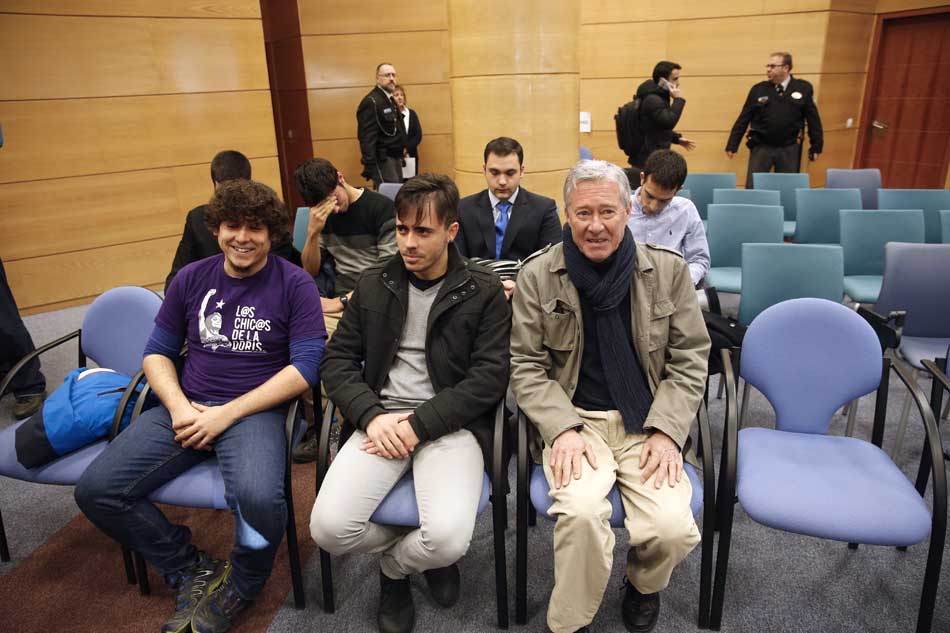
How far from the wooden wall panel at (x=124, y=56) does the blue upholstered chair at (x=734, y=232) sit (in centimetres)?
418

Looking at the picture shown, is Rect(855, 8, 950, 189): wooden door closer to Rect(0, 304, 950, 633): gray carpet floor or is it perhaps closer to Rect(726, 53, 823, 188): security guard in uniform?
Rect(726, 53, 823, 188): security guard in uniform

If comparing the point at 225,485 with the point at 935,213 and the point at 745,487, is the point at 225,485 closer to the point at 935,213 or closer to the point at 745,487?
the point at 745,487

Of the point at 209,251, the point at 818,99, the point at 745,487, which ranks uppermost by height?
the point at 818,99

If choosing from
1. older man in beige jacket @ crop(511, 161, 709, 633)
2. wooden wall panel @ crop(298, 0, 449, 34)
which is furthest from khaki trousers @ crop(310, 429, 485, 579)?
wooden wall panel @ crop(298, 0, 449, 34)

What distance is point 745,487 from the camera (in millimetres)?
1828

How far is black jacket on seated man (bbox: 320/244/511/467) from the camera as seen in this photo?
6.42 feet

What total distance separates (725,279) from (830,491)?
212cm

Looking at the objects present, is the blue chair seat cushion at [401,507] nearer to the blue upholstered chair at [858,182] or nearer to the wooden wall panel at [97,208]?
the wooden wall panel at [97,208]

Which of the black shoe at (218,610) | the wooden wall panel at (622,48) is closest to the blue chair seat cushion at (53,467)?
the black shoe at (218,610)

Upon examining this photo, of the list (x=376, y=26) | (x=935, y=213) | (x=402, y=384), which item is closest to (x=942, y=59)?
(x=935, y=213)

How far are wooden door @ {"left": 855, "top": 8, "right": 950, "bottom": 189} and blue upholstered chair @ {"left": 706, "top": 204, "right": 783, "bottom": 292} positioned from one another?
4513 millimetres

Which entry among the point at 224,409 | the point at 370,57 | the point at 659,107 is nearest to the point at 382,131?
the point at 370,57

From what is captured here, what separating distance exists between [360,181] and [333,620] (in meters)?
6.45

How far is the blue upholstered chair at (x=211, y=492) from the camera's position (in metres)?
1.90
